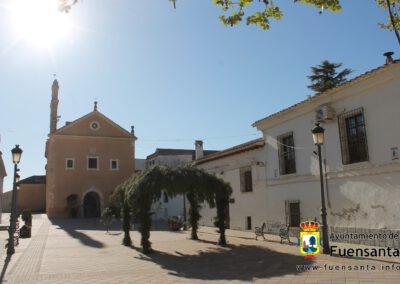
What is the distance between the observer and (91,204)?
40625 millimetres

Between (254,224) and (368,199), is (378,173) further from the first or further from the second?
(254,224)

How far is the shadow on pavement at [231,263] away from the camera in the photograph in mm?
8975

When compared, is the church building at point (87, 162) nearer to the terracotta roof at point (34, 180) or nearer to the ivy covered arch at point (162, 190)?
the terracotta roof at point (34, 180)

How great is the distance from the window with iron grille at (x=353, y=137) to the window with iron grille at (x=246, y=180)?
6.88 m

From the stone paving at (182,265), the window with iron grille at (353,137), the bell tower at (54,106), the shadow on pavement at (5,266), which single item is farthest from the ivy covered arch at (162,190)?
the bell tower at (54,106)

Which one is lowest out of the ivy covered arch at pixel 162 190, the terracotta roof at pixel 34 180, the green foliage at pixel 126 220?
the green foliage at pixel 126 220

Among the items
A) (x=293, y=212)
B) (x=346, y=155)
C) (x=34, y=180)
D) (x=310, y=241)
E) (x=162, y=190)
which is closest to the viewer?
(x=310, y=241)

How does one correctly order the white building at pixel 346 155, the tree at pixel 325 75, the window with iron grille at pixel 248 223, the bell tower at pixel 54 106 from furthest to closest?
1. the bell tower at pixel 54 106
2. the tree at pixel 325 75
3. the window with iron grille at pixel 248 223
4. the white building at pixel 346 155

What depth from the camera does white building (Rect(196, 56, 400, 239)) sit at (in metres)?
12.1

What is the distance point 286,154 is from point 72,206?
89.8 feet

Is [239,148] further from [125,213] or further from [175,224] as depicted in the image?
[125,213]

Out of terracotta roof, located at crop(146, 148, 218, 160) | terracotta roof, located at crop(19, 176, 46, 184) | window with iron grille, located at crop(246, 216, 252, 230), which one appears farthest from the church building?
window with iron grille, located at crop(246, 216, 252, 230)

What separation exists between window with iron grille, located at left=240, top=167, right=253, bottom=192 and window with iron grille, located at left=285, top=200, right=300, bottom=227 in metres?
3.51

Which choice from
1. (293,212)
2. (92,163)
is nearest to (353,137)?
(293,212)
